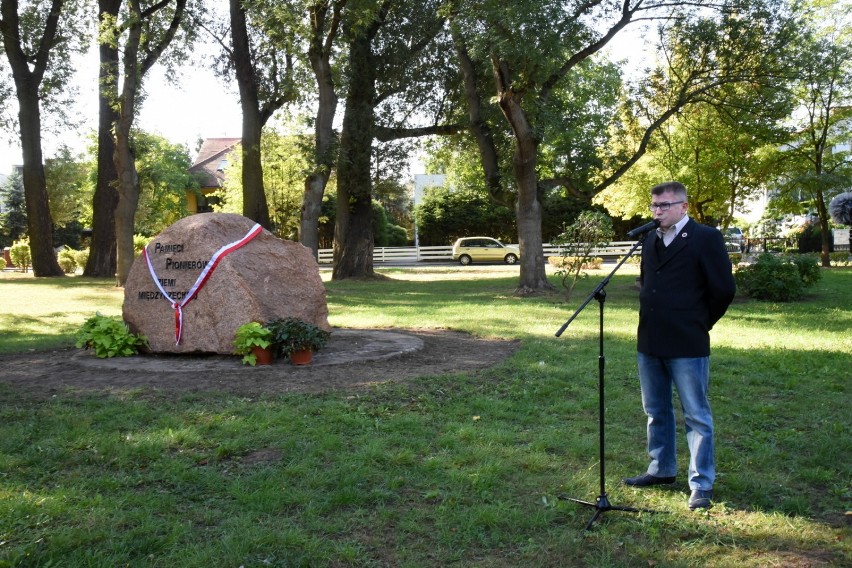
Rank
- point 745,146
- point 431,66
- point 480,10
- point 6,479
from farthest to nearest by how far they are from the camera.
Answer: point 745,146 < point 431,66 < point 480,10 < point 6,479

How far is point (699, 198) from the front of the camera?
85.6 feet

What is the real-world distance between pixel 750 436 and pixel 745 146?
2147cm

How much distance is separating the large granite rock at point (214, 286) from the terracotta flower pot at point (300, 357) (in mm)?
604

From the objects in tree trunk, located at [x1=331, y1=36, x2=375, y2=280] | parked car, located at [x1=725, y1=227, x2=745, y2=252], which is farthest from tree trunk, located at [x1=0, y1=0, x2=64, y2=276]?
parked car, located at [x1=725, y1=227, x2=745, y2=252]

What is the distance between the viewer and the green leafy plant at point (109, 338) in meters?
8.47

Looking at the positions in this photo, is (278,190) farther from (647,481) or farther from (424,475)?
(647,481)

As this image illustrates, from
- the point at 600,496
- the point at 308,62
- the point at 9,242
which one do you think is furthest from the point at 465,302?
the point at 9,242

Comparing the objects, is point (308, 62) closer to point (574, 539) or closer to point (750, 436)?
point (750, 436)

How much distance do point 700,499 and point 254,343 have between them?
16.6ft

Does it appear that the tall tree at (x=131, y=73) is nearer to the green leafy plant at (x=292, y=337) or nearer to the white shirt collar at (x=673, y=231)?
the green leafy plant at (x=292, y=337)

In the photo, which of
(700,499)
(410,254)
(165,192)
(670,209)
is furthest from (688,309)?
(165,192)

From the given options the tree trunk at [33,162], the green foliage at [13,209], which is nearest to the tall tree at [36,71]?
the tree trunk at [33,162]

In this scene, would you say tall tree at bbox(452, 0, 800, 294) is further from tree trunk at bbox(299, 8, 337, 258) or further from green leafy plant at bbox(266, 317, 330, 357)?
green leafy plant at bbox(266, 317, 330, 357)

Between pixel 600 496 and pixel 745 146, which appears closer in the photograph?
pixel 600 496
